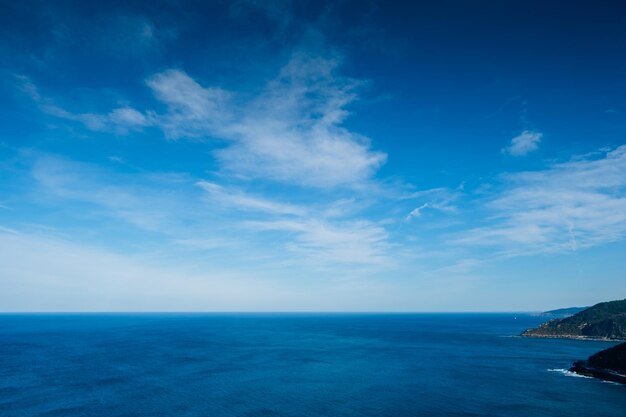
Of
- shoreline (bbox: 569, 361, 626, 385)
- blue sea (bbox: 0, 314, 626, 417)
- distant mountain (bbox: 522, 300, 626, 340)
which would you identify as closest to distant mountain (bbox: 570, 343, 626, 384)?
shoreline (bbox: 569, 361, 626, 385)

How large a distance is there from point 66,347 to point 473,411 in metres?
145

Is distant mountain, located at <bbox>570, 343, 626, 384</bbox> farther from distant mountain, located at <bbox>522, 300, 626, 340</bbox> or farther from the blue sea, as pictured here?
distant mountain, located at <bbox>522, 300, 626, 340</bbox>

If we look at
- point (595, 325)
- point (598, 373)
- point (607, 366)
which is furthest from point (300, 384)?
point (595, 325)

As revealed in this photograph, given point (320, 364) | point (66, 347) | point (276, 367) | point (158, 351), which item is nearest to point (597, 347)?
point (320, 364)

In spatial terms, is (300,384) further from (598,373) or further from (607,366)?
(607,366)

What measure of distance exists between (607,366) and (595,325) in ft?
322

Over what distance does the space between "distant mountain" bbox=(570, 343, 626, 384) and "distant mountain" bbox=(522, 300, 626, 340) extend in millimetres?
85323

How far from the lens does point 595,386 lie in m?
75.6

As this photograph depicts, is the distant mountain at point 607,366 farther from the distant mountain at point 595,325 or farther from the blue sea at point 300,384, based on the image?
the distant mountain at point 595,325

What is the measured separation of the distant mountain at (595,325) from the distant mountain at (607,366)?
8532 cm

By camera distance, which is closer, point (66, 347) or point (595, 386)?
point (595, 386)

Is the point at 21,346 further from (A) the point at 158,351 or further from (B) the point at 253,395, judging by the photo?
(B) the point at 253,395

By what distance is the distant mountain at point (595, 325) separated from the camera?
511 feet

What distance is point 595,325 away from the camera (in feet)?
539
